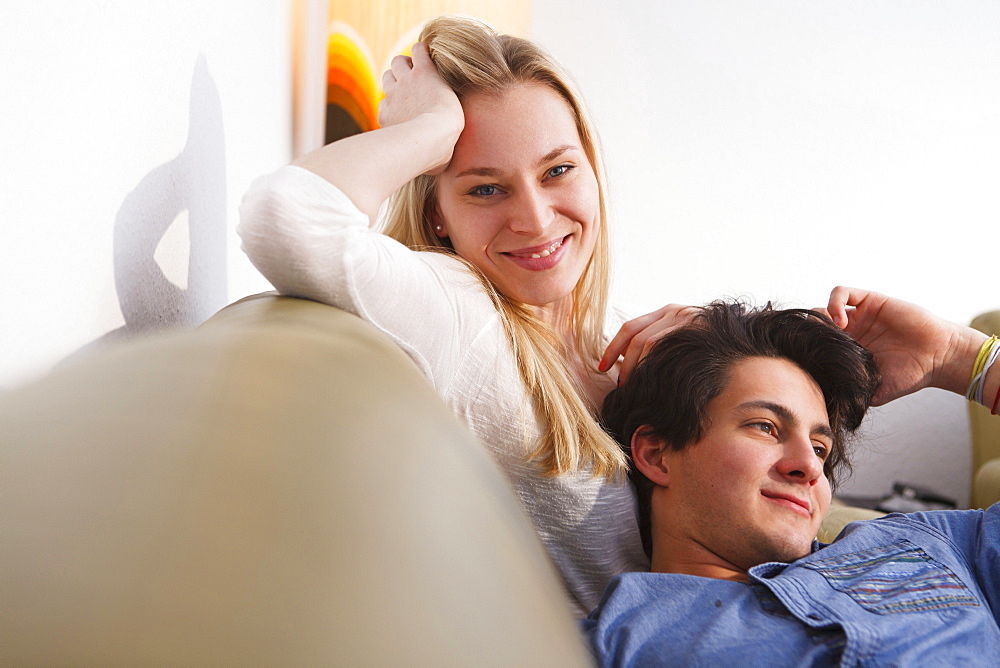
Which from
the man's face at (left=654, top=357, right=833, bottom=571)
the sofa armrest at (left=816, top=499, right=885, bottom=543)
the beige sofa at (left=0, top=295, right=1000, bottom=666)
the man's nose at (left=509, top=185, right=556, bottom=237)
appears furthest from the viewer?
the sofa armrest at (left=816, top=499, right=885, bottom=543)

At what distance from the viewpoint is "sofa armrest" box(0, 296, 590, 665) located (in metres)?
0.27

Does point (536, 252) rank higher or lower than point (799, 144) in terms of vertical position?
lower

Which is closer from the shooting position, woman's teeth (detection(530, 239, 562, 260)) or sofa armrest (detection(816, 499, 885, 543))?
woman's teeth (detection(530, 239, 562, 260))

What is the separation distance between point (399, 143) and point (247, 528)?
26.1 inches

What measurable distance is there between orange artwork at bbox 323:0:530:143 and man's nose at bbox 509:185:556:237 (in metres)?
1.16

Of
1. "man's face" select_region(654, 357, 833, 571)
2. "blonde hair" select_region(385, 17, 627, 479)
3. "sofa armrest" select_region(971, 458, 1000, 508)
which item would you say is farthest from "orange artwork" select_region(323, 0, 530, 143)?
"sofa armrest" select_region(971, 458, 1000, 508)

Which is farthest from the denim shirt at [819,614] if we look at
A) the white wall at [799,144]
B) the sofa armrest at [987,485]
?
the white wall at [799,144]

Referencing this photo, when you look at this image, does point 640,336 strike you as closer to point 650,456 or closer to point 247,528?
point 650,456

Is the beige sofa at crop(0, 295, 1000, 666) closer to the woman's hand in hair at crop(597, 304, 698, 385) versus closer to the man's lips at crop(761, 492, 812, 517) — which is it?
the man's lips at crop(761, 492, 812, 517)

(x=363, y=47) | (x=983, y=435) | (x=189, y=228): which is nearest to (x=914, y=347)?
(x=189, y=228)

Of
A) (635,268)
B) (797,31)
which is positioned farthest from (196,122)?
(797,31)

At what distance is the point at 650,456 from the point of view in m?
1.07

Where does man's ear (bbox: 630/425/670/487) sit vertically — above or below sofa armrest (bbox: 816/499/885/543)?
above

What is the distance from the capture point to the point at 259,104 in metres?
1.49
